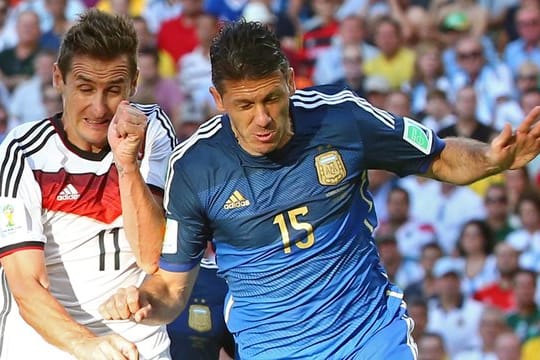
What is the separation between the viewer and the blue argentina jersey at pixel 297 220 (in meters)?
5.70

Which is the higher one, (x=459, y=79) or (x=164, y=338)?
(x=164, y=338)

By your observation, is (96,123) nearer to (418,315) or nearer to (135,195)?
(135,195)

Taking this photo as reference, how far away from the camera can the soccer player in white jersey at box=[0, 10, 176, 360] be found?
5.75 metres

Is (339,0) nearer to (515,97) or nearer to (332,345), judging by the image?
(515,97)

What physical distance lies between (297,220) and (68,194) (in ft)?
3.44

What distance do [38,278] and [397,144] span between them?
166cm

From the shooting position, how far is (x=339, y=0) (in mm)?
14234

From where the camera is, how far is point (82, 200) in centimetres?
595

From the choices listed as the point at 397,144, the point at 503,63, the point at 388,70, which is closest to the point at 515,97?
the point at 503,63

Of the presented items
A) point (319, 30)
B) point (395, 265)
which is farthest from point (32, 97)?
point (395, 265)

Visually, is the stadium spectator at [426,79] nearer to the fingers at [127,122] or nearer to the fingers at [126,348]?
the fingers at [127,122]

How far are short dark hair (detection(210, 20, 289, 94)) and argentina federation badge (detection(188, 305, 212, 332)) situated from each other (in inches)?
58.5

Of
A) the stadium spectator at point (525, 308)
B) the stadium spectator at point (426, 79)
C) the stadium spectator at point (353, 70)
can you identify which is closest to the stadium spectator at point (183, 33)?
the stadium spectator at point (353, 70)

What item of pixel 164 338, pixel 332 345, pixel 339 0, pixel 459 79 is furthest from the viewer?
pixel 339 0
